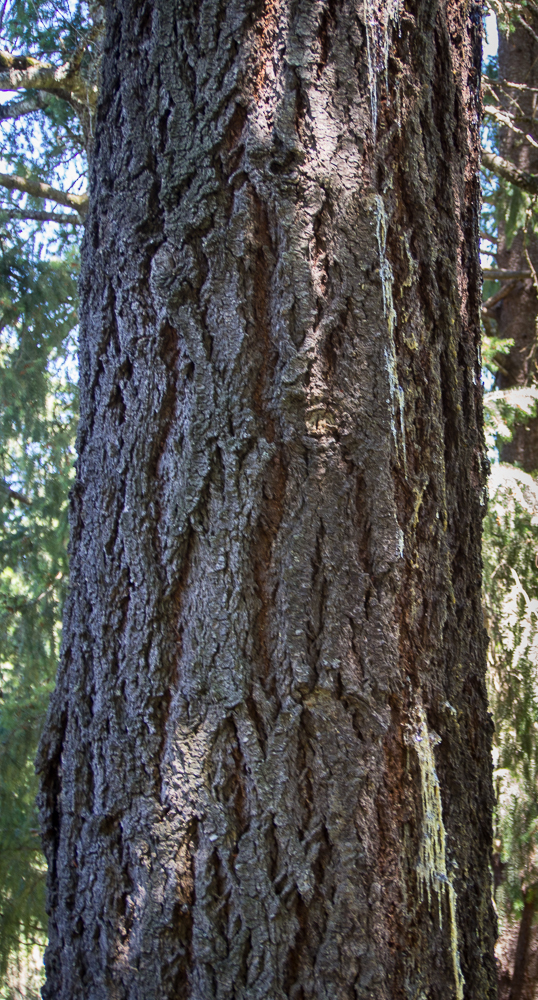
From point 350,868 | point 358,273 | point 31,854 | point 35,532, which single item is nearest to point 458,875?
point 350,868

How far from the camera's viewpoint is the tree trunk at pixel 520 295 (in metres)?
4.87

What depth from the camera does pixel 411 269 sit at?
0.99m

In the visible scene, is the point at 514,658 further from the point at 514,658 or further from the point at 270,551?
the point at 270,551

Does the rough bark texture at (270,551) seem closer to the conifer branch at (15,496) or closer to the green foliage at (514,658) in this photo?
the green foliage at (514,658)

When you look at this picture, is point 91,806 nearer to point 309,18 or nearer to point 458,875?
point 458,875

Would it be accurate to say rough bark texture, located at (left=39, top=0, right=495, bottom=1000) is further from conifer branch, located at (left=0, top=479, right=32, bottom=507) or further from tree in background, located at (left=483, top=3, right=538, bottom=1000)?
conifer branch, located at (left=0, top=479, right=32, bottom=507)

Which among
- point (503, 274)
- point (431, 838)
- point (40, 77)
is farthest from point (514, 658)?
point (40, 77)

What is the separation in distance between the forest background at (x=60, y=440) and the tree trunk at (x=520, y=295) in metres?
0.02

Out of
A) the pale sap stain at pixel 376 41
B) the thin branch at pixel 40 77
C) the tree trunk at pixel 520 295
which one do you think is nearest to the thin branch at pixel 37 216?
the thin branch at pixel 40 77

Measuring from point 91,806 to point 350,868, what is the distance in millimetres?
378

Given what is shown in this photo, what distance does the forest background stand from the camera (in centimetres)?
279

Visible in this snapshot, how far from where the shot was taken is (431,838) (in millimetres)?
907

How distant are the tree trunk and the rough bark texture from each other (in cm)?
390

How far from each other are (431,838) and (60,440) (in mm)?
3865
